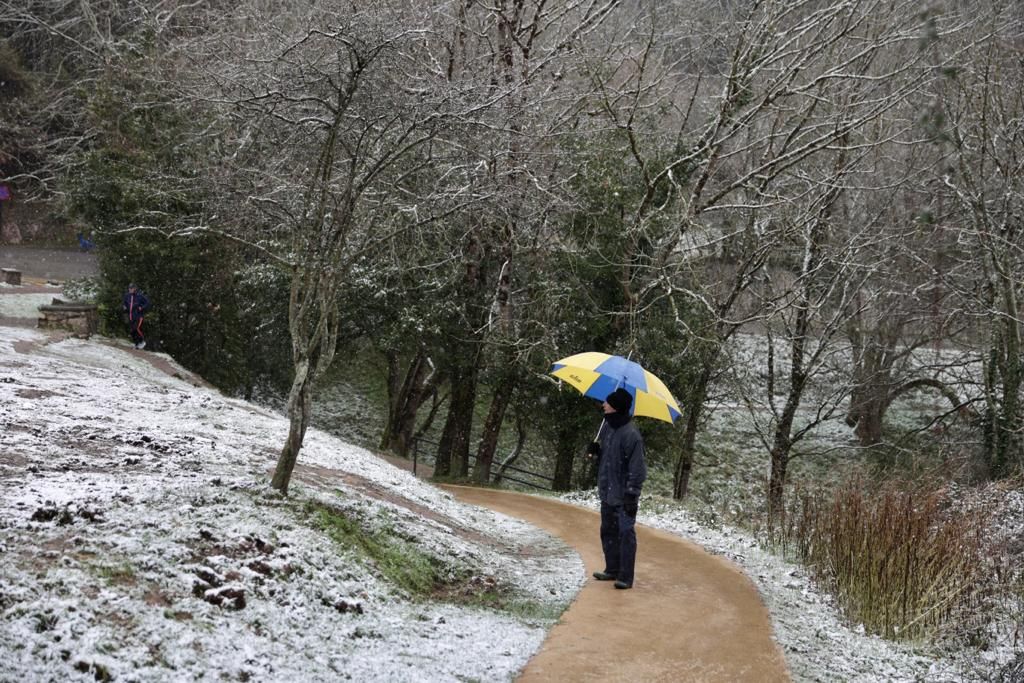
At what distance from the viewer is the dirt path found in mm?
6453

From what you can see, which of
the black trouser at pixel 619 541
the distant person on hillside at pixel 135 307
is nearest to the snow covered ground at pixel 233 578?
the black trouser at pixel 619 541

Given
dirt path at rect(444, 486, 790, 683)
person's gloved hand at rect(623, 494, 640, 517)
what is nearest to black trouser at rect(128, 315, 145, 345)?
dirt path at rect(444, 486, 790, 683)

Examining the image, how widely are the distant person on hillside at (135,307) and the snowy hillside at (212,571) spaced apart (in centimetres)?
1212

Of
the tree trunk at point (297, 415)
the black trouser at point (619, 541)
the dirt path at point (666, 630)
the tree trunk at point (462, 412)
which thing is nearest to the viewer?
the dirt path at point (666, 630)

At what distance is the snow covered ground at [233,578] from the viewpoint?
5090mm

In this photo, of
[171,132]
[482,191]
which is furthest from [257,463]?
[171,132]

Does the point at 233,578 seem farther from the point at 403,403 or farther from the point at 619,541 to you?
the point at 403,403

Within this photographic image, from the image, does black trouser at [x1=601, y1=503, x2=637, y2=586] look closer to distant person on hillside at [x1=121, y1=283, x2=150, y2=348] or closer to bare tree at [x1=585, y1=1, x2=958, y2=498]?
bare tree at [x1=585, y1=1, x2=958, y2=498]

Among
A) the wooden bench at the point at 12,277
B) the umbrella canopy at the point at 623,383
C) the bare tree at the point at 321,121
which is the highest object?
the bare tree at the point at 321,121

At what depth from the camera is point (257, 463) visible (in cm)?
1017

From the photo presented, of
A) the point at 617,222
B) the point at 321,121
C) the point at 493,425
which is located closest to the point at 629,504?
the point at 321,121

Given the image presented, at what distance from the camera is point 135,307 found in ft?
77.4

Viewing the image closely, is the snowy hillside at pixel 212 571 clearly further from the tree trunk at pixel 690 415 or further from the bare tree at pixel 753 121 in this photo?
the tree trunk at pixel 690 415

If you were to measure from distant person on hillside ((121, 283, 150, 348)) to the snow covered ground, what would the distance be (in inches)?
470
